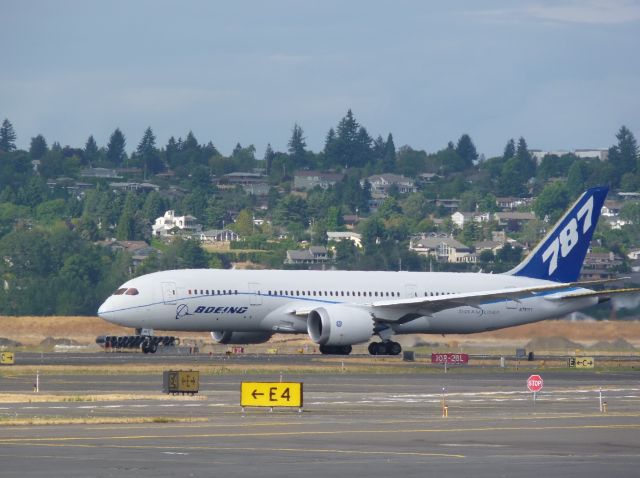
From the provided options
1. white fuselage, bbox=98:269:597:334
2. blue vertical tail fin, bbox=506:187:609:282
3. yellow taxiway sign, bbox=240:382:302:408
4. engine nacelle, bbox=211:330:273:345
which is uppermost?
blue vertical tail fin, bbox=506:187:609:282

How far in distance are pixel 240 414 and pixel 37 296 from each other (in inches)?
4046

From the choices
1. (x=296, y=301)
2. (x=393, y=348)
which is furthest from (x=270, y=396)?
(x=393, y=348)

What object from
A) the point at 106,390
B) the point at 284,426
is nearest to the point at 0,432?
the point at 284,426

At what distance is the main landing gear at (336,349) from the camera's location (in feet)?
264

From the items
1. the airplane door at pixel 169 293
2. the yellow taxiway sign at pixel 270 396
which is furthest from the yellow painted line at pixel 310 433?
the airplane door at pixel 169 293

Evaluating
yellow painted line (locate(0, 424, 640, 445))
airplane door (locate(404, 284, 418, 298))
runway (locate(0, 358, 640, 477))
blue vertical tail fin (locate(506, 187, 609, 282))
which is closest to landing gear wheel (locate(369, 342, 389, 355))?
airplane door (locate(404, 284, 418, 298))

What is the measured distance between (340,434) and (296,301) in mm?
42931

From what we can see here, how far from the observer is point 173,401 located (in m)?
48.0

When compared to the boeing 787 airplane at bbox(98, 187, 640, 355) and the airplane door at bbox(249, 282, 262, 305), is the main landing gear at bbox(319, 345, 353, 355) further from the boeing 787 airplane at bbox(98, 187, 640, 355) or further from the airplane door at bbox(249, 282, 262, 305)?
the airplane door at bbox(249, 282, 262, 305)

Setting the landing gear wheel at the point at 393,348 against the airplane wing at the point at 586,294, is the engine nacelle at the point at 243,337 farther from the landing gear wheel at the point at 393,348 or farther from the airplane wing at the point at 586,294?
the airplane wing at the point at 586,294

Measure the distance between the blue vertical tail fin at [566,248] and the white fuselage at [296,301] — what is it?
1.16 meters

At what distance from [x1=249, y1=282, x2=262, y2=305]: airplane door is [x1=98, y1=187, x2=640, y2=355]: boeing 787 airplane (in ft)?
0.16

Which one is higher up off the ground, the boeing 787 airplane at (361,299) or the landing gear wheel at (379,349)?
the boeing 787 airplane at (361,299)

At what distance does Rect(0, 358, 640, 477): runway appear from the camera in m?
30.4
